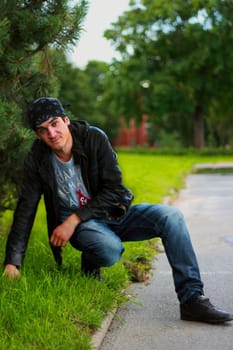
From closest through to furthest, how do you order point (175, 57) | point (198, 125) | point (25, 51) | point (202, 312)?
point (202, 312) → point (25, 51) → point (175, 57) → point (198, 125)

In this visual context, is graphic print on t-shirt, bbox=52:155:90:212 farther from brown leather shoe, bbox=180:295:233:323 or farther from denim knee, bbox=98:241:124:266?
brown leather shoe, bbox=180:295:233:323

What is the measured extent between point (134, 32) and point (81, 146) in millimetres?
38552

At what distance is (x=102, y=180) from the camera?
4.67 metres

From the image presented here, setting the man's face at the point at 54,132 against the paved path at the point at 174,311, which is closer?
the paved path at the point at 174,311

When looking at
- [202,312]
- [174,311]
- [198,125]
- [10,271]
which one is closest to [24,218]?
[10,271]

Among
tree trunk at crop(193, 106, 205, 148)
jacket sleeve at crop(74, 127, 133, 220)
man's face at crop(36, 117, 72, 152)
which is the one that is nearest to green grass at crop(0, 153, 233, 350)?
jacket sleeve at crop(74, 127, 133, 220)

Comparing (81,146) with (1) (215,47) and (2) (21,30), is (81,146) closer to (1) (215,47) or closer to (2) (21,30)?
(2) (21,30)

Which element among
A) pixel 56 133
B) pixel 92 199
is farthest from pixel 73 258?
pixel 56 133

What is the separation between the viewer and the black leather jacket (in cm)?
458

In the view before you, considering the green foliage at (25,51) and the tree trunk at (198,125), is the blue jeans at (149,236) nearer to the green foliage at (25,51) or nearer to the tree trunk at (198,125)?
the green foliage at (25,51)

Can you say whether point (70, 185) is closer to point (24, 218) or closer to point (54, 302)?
point (24, 218)

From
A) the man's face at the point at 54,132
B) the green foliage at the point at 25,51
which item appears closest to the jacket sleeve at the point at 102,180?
the man's face at the point at 54,132

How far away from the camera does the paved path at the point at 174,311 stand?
12.9ft

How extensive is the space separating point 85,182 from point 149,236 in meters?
0.60
